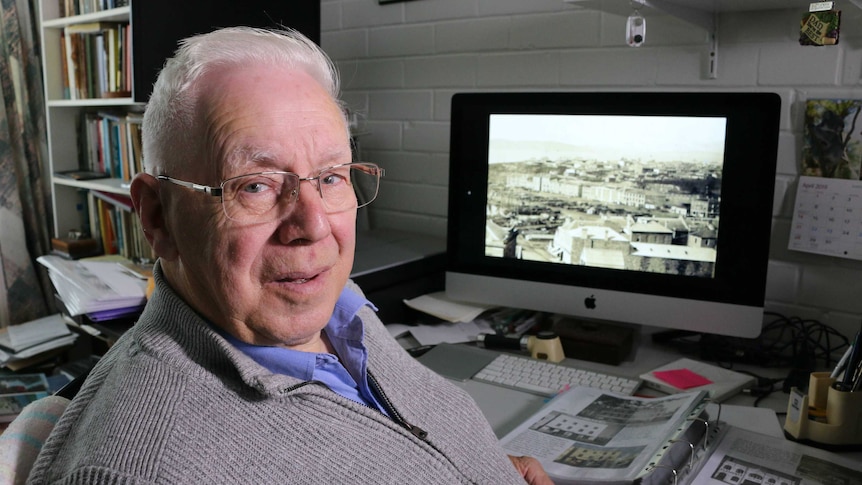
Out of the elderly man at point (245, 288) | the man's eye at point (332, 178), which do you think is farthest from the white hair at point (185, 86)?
the man's eye at point (332, 178)

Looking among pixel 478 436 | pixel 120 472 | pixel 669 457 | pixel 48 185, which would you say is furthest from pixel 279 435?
pixel 48 185

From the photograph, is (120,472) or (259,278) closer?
(120,472)

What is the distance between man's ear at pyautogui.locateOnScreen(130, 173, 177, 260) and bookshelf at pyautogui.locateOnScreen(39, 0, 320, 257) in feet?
3.79

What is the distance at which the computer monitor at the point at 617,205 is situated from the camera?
1.40 m

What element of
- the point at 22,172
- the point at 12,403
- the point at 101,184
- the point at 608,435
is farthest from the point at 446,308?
the point at 22,172

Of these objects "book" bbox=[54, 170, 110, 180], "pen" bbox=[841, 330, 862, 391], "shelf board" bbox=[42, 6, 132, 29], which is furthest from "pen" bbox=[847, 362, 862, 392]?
"book" bbox=[54, 170, 110, 180]

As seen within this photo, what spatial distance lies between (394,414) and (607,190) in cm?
77

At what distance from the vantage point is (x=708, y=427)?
112 centimetres

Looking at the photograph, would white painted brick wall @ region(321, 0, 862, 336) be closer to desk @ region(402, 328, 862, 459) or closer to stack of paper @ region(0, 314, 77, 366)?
desk @ region(402, 328, 862, 459)

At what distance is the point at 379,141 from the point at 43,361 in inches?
48.8

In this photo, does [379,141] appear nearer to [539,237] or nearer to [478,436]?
[539,237]

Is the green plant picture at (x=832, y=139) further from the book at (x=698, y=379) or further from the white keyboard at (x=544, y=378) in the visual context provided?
the white keyboard at (x=544, y=378)

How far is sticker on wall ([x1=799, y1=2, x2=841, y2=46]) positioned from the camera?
1.25 meters

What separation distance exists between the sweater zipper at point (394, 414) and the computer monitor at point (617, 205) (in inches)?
27.0
